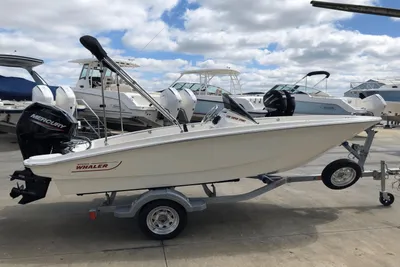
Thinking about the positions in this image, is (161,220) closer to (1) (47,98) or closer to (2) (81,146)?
(2) (81,146)

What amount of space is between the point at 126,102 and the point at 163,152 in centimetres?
863

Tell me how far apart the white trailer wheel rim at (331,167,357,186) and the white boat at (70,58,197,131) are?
22.5ft

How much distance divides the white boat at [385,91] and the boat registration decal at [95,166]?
1765 centimetres

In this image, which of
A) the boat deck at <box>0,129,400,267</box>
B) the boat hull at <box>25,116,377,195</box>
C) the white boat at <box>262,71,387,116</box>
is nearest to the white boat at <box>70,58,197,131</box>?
the white boat at <box>262,71,387,116</box>

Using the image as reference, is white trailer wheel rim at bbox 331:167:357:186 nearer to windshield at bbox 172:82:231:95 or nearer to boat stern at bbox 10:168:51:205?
boat stern at bbox 10:168:51:205

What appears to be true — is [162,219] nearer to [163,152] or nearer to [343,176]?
[163,152]

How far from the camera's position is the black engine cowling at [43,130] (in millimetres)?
4078

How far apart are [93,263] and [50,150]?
1401mm

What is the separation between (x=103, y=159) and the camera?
12.3 feet

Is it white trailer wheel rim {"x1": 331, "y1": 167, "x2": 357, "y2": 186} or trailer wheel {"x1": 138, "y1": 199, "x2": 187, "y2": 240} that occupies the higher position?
white trailer wheel rim {"x1": 331, "y1": 167, "x2": 357, "y2": 186}

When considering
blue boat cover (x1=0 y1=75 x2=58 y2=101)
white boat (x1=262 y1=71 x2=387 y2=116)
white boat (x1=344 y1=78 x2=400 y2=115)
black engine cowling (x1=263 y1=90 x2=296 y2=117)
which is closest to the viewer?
black engine cowling (x1=263 y1=90 x2=296 y2=117)

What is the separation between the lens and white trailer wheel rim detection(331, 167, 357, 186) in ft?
14.5

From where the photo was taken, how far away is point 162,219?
3.97m

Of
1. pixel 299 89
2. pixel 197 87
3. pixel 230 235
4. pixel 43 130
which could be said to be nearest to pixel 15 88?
pixel 197 87
